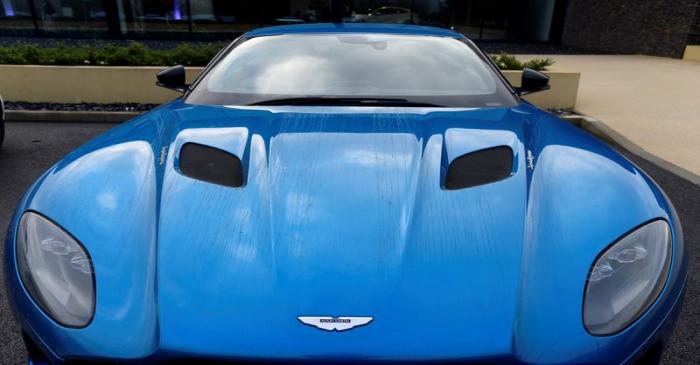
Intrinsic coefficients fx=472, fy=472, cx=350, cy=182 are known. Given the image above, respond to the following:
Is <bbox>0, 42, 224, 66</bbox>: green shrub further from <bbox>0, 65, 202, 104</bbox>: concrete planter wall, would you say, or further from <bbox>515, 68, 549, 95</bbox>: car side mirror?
<bbox>515, 68, 549, 95</bbox>: car side mirror

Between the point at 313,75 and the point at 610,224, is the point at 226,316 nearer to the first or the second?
the point at 610,224

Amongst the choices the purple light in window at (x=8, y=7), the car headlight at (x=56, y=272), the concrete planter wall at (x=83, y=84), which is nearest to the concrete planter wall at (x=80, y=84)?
the concrete planter wall at (x=83, y=84)

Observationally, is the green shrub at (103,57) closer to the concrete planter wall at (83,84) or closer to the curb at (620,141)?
the concrete planter wall at (83,84)

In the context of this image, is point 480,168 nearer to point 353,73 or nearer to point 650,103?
point 353,73

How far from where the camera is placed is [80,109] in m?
6.89

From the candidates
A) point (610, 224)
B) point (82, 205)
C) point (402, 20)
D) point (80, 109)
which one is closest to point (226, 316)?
point (82, 205)

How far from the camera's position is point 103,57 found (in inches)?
298

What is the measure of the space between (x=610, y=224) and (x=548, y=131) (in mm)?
722

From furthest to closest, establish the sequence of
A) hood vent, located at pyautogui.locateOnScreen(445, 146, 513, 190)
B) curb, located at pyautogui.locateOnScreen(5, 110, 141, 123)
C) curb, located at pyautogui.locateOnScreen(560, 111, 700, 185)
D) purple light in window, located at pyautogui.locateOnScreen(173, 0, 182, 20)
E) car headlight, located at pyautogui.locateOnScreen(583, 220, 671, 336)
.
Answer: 1. purple light in window, located at pyautogui.locateOnScreen(173, 0, 182, 20)
2. curb, located at pyautogui.locateOnScreen(5, 110, 141, 123)
3. curb, located at pyautogui.locateOnScreen(560, 111, 700, 185)
4. hood vent, located at pyautogui.locateOnScreen(445, 146, 513, 190)
5. car headlight, located at pyautogui.locateOnScreen(583, 220, 671, 336)

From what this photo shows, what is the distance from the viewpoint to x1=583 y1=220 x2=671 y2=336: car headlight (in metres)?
1.30

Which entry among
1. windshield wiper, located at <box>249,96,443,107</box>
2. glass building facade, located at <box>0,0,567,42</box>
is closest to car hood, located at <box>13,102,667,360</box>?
windshield wiper, located at <box>249,96,443,107</box>

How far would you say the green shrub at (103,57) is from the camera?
7.44 metres

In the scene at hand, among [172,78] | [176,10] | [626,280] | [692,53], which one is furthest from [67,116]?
[692,53]

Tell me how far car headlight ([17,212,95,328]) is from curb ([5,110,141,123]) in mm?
5633
